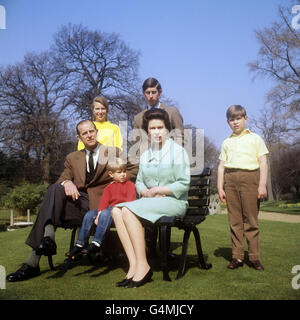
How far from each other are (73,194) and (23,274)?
3.06 ft

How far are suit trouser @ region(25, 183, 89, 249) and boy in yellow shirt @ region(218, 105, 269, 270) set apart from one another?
1.63 metres

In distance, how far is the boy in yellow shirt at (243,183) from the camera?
419 cm

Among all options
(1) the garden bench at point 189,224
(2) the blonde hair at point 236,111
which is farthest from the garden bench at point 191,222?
(2) the blonde hair at point 236,111

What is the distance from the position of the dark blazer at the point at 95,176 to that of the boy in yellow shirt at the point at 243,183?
114 cm

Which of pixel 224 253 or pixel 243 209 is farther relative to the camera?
pixel 224 253

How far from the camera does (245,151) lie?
427 cm

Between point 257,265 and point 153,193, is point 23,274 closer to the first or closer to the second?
point 153,193

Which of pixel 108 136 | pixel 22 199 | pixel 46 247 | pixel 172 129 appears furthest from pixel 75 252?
pixel 22 199

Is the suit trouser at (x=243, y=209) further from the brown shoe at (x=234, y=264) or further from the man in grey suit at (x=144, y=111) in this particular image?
the man in grey suit at (x=144, y=111)
